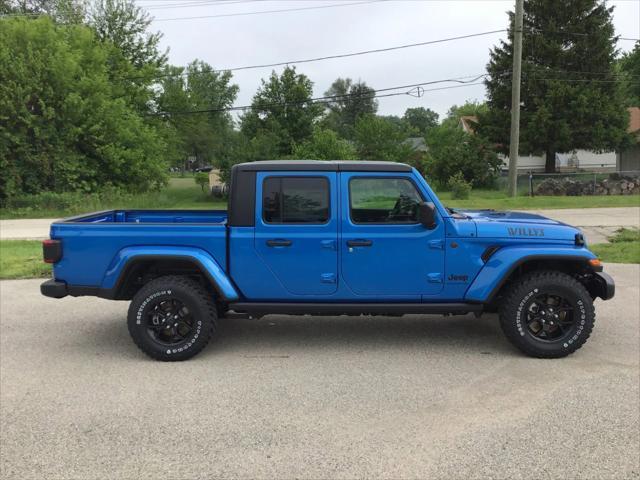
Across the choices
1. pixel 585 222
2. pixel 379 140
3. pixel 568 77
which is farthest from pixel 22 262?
pixel 568 77

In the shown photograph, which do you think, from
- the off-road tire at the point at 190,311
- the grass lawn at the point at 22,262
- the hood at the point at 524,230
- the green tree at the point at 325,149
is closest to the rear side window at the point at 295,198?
the off-road tire at the point at 190,311

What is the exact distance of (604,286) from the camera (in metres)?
4.95

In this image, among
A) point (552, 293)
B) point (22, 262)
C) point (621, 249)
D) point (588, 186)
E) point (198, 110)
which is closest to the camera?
point (552, 293)

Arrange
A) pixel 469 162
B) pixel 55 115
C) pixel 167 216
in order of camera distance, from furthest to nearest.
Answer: pixel 469 162 → pixel 55 115 → pixel 167 216

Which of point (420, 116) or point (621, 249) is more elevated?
point (420, 116)

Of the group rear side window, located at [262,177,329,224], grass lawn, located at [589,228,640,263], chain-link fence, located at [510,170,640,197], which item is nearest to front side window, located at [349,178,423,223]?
rear side window, located at [262,177,329,224]

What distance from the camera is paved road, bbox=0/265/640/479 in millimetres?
3148

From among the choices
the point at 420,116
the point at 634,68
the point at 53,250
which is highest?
the point at 420,116

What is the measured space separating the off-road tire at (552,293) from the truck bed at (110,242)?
2.57 meters

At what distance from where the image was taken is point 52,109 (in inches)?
918

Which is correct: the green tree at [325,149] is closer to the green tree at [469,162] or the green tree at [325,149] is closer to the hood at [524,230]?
the green tree at [469,162]

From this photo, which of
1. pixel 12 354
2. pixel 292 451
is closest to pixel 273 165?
Answer: pixel 292 451

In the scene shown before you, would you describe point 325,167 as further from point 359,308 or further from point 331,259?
point 359,308

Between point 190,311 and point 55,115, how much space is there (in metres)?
22.3
